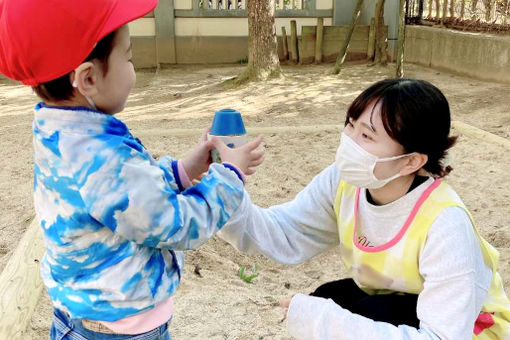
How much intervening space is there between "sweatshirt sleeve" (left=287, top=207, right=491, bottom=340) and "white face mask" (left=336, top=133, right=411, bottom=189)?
0.22 m

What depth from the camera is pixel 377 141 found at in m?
1.63

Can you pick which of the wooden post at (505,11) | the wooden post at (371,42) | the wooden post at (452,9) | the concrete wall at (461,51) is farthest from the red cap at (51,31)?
the wooden post at (371,42)

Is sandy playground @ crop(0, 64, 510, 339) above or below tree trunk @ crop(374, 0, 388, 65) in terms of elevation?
below

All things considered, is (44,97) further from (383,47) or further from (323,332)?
(383,47)

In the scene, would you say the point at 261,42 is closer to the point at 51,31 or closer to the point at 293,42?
the point at 293,42

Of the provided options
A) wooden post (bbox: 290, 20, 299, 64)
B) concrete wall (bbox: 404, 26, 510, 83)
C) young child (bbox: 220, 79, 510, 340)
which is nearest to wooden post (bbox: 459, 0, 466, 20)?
concrete wall (bbox: 404, 26, 510, 83)

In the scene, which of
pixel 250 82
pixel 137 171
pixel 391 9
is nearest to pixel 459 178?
pixel 137 171

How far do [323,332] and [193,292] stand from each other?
1255 mm

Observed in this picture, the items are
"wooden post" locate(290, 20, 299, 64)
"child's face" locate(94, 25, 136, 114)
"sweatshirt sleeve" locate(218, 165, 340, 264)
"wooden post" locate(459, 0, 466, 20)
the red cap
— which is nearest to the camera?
the red cap

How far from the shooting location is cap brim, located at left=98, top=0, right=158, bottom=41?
4.17 ft

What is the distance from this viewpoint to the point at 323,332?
1552 millimetres

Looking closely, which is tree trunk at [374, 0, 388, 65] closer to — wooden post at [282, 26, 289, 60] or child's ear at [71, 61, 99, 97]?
wooden post at [282, 26, 289, 60]

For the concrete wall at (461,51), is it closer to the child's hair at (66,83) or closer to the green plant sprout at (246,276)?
the green plant sprout at (246,276)


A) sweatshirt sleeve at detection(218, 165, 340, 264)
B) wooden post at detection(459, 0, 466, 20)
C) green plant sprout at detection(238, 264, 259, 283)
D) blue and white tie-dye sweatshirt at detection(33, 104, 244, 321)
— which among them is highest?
wooden post at detection(459, 0, 466, 20)
